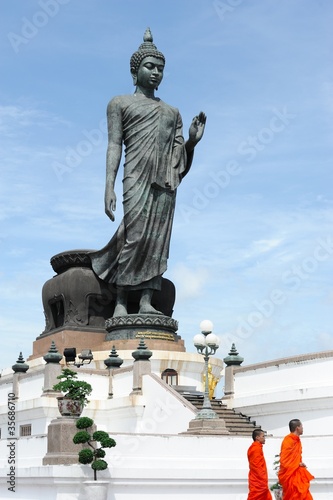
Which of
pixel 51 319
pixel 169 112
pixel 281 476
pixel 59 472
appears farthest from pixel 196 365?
pixel 281 476

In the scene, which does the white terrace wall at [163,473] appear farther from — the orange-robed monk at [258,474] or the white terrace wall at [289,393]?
the orange-robed monk at [258,474]

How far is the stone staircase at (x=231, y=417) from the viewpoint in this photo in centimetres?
2256

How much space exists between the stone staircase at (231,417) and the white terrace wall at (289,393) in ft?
0.70

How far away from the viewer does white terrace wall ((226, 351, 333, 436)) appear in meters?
21.9

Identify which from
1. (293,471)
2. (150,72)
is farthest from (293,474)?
(150,72)

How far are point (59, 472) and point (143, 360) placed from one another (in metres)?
6.96

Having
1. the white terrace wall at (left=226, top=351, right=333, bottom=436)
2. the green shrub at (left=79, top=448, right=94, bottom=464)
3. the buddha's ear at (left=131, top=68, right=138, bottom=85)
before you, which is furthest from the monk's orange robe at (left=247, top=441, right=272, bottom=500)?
the buddha's ear at (left=131, top=68, right=138, bottom=85)

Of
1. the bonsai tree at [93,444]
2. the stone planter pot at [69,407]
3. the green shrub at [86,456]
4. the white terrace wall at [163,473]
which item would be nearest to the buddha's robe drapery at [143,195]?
the white terrace wall at [163,473]

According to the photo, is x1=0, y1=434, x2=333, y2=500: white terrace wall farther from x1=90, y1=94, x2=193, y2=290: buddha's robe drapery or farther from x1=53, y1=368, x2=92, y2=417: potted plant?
x1=90, y1=94, x2=193, y2=290: buddha's robe drapery

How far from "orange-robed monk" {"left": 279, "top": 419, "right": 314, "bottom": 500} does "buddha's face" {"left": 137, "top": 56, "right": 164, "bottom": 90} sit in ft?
59.0

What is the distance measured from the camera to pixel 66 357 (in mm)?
26078

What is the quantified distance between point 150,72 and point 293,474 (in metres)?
18.4

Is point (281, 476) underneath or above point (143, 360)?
underneath

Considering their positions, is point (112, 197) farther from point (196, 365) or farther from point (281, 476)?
point (281, 476)
